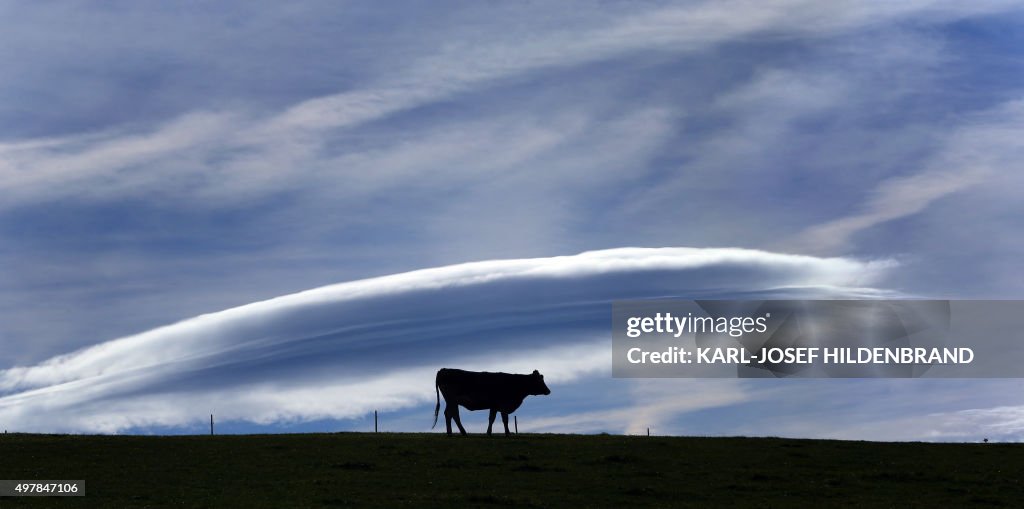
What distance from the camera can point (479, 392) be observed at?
54719mm

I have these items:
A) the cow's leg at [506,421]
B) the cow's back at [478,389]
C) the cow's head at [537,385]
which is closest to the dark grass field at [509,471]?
the cow's leg at [506,421]

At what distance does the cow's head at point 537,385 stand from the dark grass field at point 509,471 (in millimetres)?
4517

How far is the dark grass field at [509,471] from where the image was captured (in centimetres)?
3625

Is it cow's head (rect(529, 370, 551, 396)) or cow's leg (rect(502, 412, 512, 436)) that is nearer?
cow's leg (rect(502, 412, 512, 436))

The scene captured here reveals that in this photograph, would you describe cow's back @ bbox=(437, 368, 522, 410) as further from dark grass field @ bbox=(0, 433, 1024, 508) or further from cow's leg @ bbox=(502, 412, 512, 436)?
dark grass field @ bbox=(0, 433, 1024, 508)

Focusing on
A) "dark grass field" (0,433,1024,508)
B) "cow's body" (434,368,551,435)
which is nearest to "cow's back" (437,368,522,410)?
"cow's body" (434,368,551,435)

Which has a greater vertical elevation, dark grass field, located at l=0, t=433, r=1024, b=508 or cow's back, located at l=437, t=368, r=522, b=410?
cow's back, located at l=437, t=368, r=522, b=410

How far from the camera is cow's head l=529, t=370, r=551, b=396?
5628cm

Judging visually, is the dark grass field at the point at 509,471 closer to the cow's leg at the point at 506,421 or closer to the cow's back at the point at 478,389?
the cow's leg at the point at 506,421

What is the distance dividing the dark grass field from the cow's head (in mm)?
4517

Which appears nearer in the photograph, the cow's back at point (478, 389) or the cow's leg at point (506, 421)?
the cow's leg at point (506, 421)

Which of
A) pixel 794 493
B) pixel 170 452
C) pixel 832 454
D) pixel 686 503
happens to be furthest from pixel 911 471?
pixel 170 452

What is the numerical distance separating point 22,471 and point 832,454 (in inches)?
1266

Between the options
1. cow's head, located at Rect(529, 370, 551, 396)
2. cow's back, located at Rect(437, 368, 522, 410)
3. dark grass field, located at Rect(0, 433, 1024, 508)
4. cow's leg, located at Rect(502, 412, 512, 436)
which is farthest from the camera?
cow's head, located at Rect(529, 370, 551, 396)
